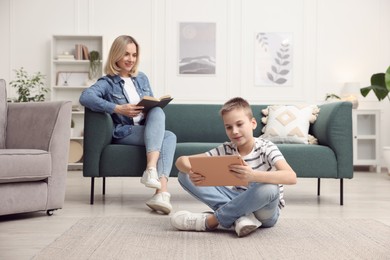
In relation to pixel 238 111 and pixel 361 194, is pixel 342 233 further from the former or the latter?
pixel 361 194

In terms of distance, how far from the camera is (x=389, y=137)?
21.7 feet

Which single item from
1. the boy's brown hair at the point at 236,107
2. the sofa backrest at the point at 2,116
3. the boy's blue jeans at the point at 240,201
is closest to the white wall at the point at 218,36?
the sofa backrest at the point at 2,116

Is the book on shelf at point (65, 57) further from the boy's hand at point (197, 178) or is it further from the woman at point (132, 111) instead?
the boy's hand at point (197, 178)

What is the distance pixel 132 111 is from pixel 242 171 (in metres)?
1.33

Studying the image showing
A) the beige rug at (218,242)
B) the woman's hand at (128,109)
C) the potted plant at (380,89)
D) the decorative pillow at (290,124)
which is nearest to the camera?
the beige rug at (218,242)

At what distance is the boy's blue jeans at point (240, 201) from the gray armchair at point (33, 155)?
0.82 metres

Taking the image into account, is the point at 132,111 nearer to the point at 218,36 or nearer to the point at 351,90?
the point at 218,36

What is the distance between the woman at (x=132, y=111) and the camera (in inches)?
122

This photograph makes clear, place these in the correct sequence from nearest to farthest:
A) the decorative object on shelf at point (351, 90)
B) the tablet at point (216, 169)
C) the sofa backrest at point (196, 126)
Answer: the tablet at point (216, 169)
the sofa backrest at point (196, 126)
the decorative object on shelf at point (351, 90)

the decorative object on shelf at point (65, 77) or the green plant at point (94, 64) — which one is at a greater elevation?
the green plant at point (94, 64)

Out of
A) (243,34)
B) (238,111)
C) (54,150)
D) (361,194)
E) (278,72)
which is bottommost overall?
(361,194)

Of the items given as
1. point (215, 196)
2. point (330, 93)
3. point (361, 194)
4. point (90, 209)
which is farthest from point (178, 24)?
point (215, 196)

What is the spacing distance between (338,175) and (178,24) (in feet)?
12.0

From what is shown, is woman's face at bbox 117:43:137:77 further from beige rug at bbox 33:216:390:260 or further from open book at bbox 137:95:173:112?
beige rug at bbox 33:216:390:260
